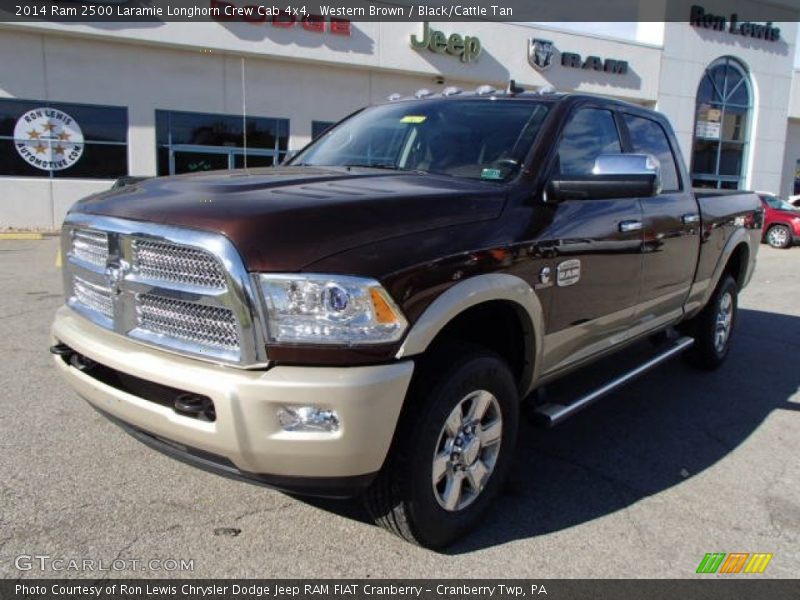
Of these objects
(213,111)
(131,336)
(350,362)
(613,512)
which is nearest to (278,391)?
(350,362)

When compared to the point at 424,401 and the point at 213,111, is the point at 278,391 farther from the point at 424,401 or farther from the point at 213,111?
the point at 213,111

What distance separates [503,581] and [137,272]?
189 centimetres

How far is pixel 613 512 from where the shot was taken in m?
3.26

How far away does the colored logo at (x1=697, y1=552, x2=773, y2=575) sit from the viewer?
2.84 m

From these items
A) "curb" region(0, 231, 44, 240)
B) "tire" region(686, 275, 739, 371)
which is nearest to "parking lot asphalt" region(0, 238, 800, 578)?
"tire" region(686, 275, 739, 371)

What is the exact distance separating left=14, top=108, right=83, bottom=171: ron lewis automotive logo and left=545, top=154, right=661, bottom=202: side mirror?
53.7ft

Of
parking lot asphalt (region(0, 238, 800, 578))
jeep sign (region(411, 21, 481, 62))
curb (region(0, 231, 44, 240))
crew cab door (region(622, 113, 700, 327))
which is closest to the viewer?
parking lot asphalt (region(0, 238, 800, 578))

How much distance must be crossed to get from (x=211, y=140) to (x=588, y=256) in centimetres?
1628

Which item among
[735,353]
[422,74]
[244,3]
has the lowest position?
[735,353]

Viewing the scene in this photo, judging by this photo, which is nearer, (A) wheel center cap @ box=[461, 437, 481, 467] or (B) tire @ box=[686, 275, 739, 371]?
(A) wheel center cap @ box=[461, 437, 481, 467]

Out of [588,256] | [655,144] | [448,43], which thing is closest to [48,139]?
[448,43]

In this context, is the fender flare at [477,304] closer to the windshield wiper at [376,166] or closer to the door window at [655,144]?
the windshield wiper at [376,166]

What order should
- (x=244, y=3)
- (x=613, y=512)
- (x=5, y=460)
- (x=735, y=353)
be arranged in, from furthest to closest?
(x=244, y=3) < (x=735, y=353) < (x=5, y=460) < (x=613, y=512)

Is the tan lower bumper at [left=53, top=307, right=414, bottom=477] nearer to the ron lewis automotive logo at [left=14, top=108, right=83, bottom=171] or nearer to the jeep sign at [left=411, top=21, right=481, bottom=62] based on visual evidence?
the ron lewis automotive logo at [left=14, top=108, right=83, bottom=171]
